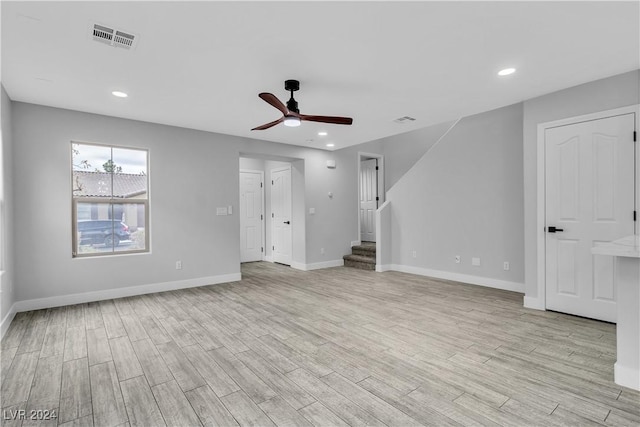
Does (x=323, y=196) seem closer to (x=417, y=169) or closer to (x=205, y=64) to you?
(x=417, y=169)

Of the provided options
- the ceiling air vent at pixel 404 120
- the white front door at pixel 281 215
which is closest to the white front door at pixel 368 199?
the white front door at pixel 281 215

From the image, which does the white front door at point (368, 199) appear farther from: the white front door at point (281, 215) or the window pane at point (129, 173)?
the window pane at point (129, 173)

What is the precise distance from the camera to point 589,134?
11.3 ft

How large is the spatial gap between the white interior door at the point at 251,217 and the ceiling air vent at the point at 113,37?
5.19m

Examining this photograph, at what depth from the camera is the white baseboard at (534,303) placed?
3.82 meters

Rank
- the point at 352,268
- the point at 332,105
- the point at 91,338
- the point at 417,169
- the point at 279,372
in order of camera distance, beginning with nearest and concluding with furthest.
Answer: the point at 279,372 < the point at 91,338 < the point at 332,105 < the point at 417,169 < the point at 352,268

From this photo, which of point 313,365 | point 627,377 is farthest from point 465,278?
point 313,365

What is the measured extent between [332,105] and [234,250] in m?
3.12

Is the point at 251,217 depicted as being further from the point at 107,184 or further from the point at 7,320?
the point at 7,320

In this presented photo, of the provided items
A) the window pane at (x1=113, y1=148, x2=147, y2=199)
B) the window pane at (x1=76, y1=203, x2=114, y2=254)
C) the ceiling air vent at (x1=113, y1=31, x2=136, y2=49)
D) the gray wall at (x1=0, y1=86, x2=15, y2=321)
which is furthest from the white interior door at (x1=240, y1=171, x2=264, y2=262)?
the ceiling air vent at (x1=113, y1=31, x2=136, y2=49)

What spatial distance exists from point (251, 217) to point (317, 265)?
220 centimetres

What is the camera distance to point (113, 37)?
242 cm

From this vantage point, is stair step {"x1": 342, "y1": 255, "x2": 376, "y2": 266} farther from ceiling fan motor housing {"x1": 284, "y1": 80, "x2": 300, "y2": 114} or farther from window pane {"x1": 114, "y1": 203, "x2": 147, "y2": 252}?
ceiling fan motor housing {"x1": 284, "y1": 80, "x2": 300, "y2": 114}

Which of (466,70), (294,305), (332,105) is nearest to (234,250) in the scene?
(294,305)
